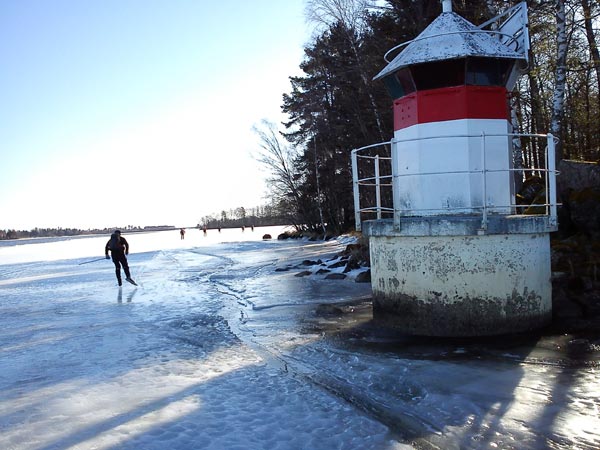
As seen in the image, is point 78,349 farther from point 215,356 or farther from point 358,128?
point 358,128

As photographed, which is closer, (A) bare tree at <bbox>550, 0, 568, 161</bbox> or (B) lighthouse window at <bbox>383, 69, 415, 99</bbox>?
(B) lighthouse window at <bbox>383, 69, 415, 99</bbox>

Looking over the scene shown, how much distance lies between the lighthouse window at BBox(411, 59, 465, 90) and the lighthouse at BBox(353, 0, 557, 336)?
16mm

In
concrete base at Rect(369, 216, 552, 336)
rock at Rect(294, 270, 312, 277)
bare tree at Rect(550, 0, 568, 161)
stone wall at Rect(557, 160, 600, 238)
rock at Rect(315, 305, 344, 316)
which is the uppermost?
bare tree at Rect(550, 0, 568, 161)

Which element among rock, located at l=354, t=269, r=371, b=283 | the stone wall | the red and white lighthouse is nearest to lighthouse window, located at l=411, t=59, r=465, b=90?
the red and white lighthouse

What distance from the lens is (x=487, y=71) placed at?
26.8 ft

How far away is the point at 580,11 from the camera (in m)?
16.5

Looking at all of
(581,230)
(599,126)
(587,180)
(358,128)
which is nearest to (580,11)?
(599,126)

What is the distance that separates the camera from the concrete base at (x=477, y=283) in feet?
24.2

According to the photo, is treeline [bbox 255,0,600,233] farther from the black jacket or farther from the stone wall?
the black jacket

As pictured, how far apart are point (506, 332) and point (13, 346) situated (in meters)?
7.83

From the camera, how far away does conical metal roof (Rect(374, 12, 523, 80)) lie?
789cm

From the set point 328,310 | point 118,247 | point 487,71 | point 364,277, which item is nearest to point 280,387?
point 328,310

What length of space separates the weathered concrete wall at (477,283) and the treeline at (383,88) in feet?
28.5

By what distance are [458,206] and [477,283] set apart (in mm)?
1410
